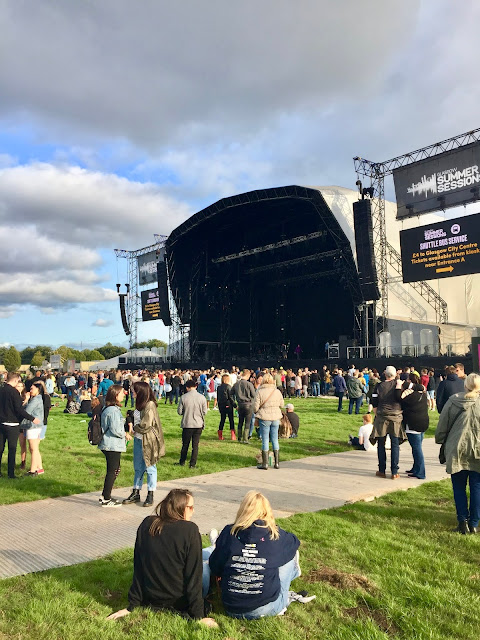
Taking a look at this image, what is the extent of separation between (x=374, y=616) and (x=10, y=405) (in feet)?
20.3

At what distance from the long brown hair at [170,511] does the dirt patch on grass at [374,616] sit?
1.33 m

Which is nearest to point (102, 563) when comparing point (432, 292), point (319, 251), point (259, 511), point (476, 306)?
point (259, 511)

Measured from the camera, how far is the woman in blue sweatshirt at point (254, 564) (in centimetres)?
337

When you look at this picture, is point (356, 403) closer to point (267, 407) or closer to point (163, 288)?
point (267, 407)

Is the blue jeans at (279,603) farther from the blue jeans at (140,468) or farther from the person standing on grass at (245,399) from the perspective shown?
the person standing on grass at (245,399)

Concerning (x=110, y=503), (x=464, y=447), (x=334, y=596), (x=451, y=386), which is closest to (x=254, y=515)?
(x=334, y=596)

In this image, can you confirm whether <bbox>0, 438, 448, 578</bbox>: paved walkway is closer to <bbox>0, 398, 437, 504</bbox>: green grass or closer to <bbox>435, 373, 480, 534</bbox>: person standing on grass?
<bbox>0, 398, 437, 504</bbox>: green grass

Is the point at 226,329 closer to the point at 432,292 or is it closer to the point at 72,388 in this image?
the point at 432,292

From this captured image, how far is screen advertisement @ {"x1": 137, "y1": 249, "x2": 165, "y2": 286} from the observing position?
40.9m

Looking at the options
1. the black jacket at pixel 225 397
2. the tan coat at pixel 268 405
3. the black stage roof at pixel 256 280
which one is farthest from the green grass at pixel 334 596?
the black stage roof at pixel 256 280

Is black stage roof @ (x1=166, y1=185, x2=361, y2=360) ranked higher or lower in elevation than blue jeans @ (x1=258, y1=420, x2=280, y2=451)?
higher

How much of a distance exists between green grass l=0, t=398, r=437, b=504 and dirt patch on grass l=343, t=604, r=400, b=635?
15.2ft

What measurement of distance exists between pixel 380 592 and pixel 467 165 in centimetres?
2305

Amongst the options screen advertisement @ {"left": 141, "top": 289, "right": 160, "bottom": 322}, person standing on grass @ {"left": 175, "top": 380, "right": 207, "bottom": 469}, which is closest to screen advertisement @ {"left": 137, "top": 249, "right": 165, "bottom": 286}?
screen advertisement @ {"left": 141, "top": 289, "right": 160, "bottom": 322}
